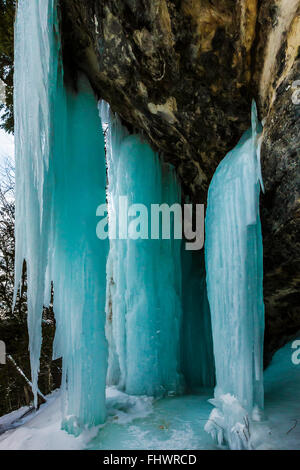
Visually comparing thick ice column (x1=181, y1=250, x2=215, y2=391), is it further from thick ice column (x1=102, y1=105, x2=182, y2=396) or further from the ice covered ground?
the ice covered ground

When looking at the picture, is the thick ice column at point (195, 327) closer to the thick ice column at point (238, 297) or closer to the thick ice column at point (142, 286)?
the thick ice column at point (142, 286)

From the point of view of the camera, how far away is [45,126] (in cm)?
289

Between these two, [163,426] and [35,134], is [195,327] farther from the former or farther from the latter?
[35,134]

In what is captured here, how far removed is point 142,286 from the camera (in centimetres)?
414

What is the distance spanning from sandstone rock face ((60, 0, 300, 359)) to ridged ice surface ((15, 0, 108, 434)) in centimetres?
49

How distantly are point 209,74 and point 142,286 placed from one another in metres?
2.52

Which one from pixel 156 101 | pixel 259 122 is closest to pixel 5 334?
pixel 156 101

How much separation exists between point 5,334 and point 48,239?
5555 mm

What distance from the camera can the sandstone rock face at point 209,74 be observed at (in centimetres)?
234

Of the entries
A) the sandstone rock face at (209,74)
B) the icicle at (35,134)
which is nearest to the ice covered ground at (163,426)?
the icicle at (35,134)

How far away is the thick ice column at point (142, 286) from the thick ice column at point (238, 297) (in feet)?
4.64

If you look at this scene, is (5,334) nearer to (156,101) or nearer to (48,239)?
(48,239)

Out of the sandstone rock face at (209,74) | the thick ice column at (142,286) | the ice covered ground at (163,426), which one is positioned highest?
the sandstone rock face at (209,74)

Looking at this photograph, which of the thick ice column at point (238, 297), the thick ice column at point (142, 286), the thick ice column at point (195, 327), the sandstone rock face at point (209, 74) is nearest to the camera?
the sandstone rock face at point (209, 74)
